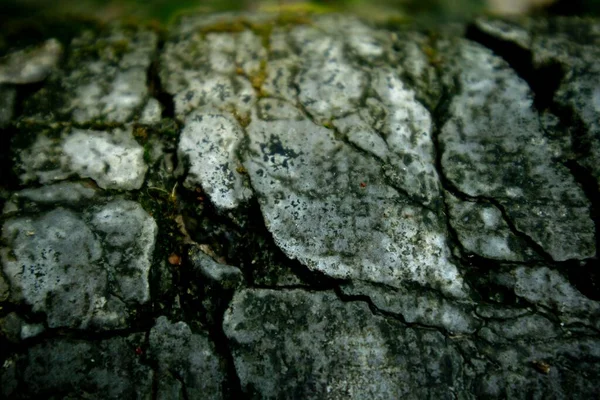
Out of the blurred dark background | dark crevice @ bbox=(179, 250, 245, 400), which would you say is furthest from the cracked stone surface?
the blurred dark background

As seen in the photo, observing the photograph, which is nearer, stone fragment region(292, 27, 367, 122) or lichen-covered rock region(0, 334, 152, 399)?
lichen-covered rock region(0, 334, 152, 399)

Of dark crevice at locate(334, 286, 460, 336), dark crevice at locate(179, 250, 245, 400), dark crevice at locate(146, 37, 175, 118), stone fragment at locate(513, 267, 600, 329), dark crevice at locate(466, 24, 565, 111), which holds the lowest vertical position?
dark crevice at locate(179, 250, 245, 400)

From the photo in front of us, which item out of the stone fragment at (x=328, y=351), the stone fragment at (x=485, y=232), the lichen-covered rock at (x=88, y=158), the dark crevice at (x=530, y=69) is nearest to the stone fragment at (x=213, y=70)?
the lichen-covered rock at (x=88, y=158)

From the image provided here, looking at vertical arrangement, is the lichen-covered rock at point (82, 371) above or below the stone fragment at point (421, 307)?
below

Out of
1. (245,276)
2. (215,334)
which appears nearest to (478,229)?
(245,276)

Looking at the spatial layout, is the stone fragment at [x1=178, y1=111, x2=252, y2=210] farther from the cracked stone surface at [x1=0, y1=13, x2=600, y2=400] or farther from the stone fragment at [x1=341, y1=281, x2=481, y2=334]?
the stone fragment at [x1=341, y1=281, x2=481, y2=334]

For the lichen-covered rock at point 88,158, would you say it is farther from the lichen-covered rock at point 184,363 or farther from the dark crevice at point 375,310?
the dark crevice at point 375,310

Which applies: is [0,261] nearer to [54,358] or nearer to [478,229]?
[54,358]
